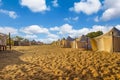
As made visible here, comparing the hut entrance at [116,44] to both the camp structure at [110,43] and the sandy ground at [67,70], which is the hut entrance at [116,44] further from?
the sandy ground at [67,70]

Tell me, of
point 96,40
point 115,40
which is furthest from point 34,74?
point 96,40

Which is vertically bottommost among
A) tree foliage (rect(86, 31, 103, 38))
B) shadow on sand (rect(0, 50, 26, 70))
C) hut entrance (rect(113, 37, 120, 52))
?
shadow on sand (rect(0, 50, 26, 70))

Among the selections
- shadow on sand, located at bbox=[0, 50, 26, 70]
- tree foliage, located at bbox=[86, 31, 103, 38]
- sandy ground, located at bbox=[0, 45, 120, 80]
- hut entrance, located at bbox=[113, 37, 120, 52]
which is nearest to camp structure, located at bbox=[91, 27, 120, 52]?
hut entrance, located at bbox=[113, 37, 120, 52]

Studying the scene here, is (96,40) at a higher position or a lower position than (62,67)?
higher

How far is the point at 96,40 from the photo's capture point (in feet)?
78.0

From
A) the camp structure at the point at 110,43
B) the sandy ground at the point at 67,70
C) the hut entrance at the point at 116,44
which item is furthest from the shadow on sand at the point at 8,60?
the hut entrance at the point at 116,44

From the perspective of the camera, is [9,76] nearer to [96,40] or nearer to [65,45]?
[96,40]

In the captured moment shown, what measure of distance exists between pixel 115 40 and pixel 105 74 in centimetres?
865

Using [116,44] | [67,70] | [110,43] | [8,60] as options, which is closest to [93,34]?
[116,44]

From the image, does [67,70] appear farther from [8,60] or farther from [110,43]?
[110,43]

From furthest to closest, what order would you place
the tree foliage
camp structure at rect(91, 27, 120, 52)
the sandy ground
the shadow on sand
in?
the tree foliage → camp structure at rect(91, 27, 120, 52) → the shadow on sand → the sandy ground

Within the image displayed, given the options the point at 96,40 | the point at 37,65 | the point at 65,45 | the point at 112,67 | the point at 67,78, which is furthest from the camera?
the point at 65,45

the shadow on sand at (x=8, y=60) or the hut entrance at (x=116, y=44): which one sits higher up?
the hut entrance at (x=116, y=44)

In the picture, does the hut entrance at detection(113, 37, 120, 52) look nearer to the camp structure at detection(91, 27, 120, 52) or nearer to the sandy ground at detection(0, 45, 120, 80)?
the camp structure at detection(91, 27, 120, 52)
